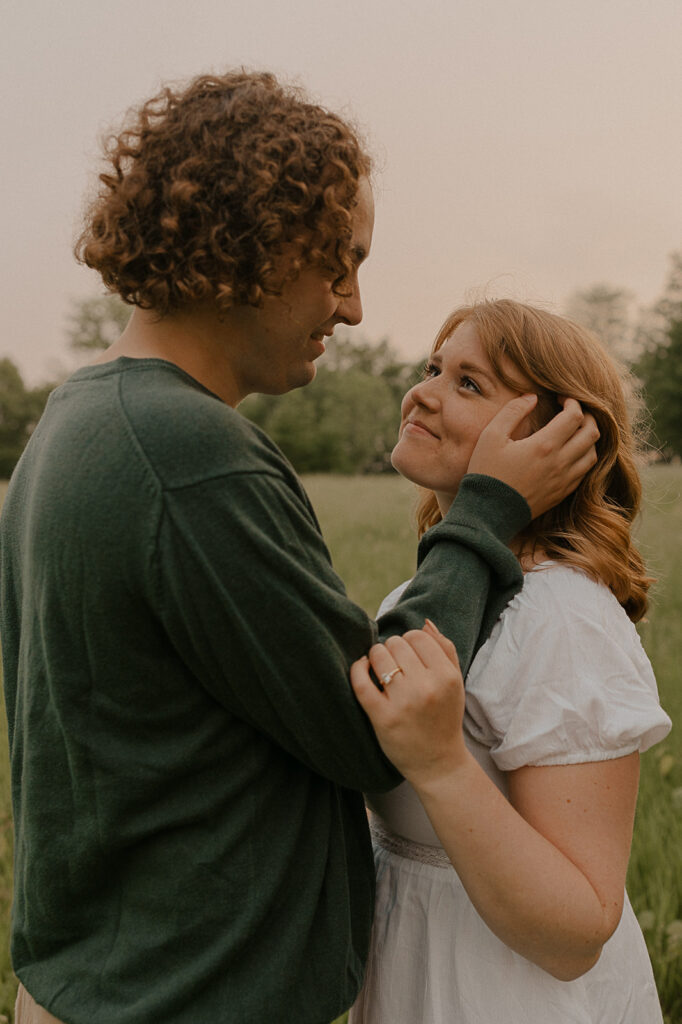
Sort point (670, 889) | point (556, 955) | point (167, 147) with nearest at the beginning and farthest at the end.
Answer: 1. point (167, 147)
2. point (556, 955)
3. point (670, 889)

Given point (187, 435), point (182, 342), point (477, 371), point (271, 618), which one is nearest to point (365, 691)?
point (271, 618)

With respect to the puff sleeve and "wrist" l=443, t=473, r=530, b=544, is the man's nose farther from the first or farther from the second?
the puff sleeve

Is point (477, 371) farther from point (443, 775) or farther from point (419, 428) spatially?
point (443, 775)

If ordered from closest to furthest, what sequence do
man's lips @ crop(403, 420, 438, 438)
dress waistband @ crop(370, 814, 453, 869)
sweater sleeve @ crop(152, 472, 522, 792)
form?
sweater sleeve @ crop(152, 472, 522, 792) → dress waistband @ crop(370, 814, 453, 869) → man's lips @ crop(403, 420, 438, 438)

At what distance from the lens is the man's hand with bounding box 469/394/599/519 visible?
1796 millimetres

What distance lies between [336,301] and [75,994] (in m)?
1.22

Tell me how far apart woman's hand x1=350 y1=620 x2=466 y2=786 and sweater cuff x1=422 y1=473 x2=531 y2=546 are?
1.04ft

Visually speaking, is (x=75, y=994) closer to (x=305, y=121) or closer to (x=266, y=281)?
(x=266, y=281)

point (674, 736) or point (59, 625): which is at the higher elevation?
point (59, 625)

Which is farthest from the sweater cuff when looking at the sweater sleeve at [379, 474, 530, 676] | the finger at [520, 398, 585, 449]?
the finger at [520, 398, 585, 449]

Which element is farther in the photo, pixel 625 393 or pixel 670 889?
pixel 670 889

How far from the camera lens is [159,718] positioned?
1.35 meters

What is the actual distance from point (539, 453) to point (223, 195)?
0.80m

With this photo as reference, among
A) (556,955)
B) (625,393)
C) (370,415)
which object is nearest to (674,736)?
(625,393)
